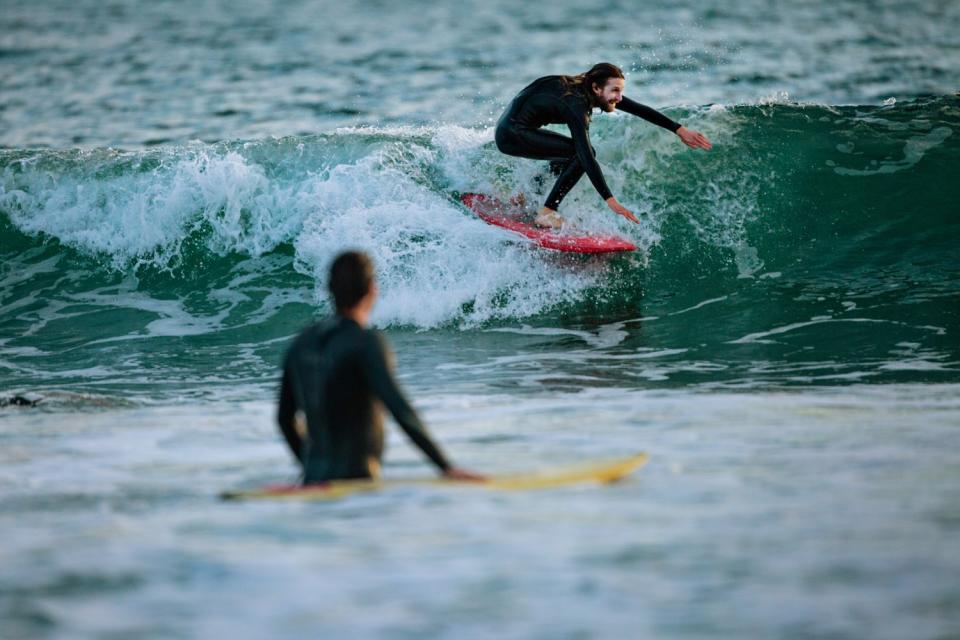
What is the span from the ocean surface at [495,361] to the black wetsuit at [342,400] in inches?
7.6

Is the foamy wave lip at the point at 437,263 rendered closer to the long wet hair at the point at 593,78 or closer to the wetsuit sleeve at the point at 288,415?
the long wet hair at the point at 593,78

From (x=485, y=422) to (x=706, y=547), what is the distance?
2.88 metres

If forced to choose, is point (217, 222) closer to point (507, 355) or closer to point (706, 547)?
point (507, 355)

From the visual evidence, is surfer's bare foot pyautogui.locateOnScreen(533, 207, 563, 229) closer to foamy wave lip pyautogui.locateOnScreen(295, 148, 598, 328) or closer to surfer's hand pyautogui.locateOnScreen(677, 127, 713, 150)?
foamy wave lip pyautogui.locateOnScreen(295, 148, 598, 328)

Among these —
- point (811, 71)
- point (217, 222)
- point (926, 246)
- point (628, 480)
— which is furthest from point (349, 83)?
point (628, 480)

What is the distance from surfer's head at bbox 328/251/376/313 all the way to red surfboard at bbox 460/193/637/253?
21.0 ft

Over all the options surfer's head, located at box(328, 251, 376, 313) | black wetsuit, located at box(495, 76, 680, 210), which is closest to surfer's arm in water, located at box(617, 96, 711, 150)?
black wetsuit, located at box(495, 76, 680, 210)

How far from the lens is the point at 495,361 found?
32.4ft

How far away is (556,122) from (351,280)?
6.16m

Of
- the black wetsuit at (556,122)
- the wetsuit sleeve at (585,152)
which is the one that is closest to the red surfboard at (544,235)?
the black wetsuit at (556,122)

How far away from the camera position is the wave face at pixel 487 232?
37.9 ft

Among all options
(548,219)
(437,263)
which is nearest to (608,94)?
(548,219)

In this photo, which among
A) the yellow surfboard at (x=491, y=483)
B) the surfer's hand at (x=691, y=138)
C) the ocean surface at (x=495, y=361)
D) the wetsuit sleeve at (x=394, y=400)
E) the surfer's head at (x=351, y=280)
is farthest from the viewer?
the surfer's hand at (x=691, y=138)

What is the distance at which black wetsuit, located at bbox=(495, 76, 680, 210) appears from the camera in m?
10.4
